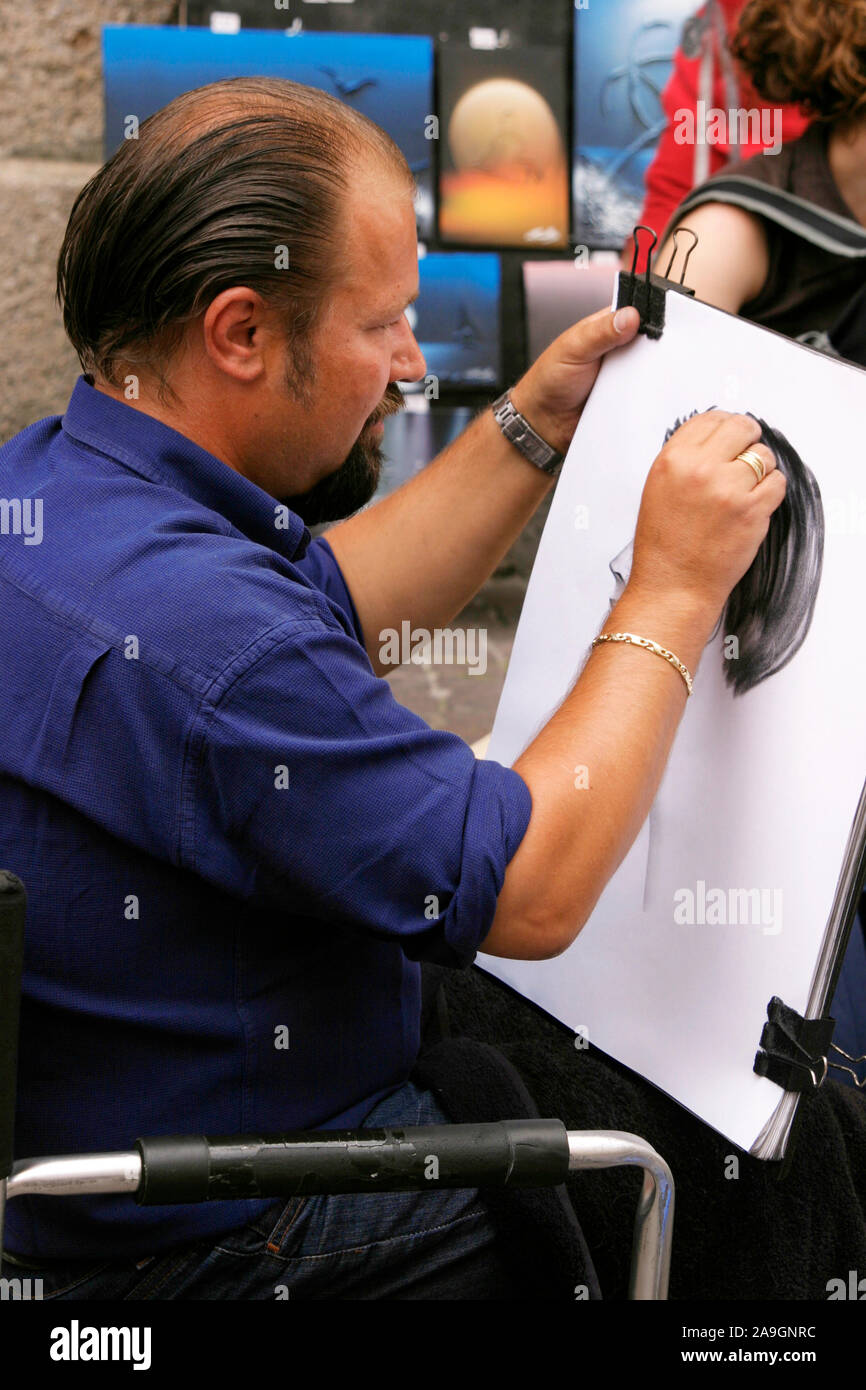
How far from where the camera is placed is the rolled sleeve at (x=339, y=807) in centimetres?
90

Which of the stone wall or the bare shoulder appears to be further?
the stone wall

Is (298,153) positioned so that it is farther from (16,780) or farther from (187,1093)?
(187,1093)

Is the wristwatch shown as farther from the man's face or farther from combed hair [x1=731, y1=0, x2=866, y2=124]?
combed hair [x1=731, y1=0, x2=866, y2=124]

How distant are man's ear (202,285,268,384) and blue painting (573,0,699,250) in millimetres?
1699

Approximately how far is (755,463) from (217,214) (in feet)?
1.45

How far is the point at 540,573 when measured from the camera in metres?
1.37

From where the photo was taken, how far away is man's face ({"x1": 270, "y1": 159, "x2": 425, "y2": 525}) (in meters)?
1.10

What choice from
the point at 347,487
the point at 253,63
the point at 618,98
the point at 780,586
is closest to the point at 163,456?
the point at 347,487

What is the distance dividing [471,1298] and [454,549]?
74 cm

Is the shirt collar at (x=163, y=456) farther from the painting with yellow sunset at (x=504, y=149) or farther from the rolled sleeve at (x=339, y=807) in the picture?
the painting with yellow sunset at (x=504, y=149)

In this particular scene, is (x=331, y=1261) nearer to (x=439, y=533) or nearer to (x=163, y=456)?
(x=163, y=456)

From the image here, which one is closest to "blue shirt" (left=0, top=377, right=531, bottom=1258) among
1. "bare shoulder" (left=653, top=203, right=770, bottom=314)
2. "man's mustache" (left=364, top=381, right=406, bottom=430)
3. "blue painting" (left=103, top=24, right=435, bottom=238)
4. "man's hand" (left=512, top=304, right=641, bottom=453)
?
"man's mustache" (left=364, top=381, right=406, bottom=430)

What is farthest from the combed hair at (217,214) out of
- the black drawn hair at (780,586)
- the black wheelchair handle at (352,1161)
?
the black wheelchair handle at (352,1161)

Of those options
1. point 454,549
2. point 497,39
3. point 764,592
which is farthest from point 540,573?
point 497,39
